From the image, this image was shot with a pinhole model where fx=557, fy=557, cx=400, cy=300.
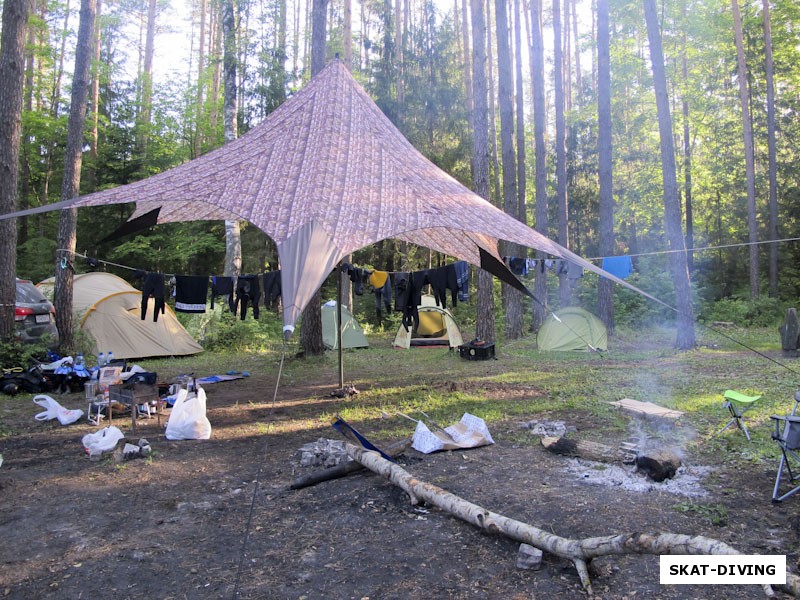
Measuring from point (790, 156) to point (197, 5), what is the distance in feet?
86.6

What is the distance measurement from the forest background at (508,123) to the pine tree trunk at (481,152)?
3.94 feet

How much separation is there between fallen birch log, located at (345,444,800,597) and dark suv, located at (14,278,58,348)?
25.1 ft

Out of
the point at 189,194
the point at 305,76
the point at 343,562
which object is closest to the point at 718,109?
the point at 305,76

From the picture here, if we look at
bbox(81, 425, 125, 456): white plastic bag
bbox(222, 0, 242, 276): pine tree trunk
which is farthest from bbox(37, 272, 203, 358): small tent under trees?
bbox(81, 425, 125, 456): white plastic bag

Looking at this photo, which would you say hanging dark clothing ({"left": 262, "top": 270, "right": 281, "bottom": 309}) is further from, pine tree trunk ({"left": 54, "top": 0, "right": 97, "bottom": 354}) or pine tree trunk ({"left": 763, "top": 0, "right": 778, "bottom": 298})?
pine tree trunk ({"left": 763, "top": 0, "right": 778, "bottom": 298})

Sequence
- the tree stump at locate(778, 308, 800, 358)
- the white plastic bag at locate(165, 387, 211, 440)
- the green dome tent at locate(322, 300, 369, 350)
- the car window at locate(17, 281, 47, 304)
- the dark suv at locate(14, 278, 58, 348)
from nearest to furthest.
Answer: the white plastic bag at locate(165, 387, 211, 440) → the dark suv at locate(14, 278, 58, 348) → the car window at locate(17, 281, 47, 304) → the tree stump at locate(778, 308, 800, 358) → the green dome tent at locate(322, 300, 369, 350)

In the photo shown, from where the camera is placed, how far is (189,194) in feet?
17.8

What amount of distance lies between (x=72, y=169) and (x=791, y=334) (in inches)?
513

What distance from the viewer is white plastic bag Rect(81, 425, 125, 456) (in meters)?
4.95

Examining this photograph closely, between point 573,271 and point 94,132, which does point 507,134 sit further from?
point 94,132

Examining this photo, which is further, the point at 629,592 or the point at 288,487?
the point at 288,487

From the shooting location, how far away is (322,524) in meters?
3.59

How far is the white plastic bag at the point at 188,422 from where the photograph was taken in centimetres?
558

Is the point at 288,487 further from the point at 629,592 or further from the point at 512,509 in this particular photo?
the point at 629,592
